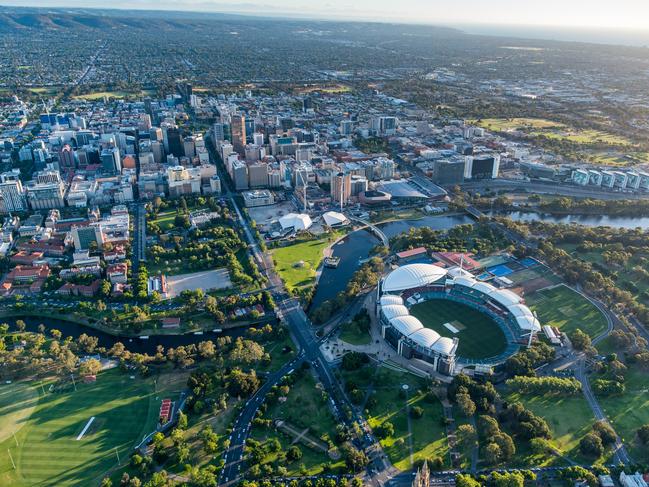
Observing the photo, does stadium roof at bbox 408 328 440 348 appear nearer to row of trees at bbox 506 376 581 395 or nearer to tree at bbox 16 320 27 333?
row of trees at bbox 506 376 581 395

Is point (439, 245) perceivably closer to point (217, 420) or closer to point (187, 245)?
point (187, 245)

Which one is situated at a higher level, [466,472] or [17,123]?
[17,123]

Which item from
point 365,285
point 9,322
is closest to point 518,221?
A: point 365,285

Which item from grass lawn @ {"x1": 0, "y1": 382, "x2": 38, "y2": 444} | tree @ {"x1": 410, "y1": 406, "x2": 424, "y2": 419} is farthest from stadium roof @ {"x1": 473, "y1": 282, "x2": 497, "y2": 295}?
grass lawn @ {"x1": 0, "y1": 382, "x2": 38, "y2": 444}

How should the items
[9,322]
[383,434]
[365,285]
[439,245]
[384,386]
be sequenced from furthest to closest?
[439,245] < [365,285] < [9,322] < [384,386] < [383,434]

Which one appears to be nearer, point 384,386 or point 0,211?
point 384,386

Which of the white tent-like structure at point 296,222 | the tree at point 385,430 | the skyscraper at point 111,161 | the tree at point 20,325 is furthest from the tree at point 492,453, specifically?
the skyscraper at point 111,161

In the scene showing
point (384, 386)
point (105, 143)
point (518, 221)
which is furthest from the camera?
point (105, 143)

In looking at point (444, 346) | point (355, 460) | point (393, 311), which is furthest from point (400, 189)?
point (355, 460)
